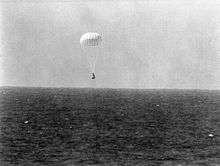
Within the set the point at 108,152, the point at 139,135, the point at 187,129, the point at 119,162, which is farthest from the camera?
the point at 187,129

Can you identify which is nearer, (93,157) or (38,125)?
(93,157)

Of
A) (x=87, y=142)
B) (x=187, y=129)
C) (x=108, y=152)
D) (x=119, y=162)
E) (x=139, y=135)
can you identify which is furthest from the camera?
(x=187, y=129)

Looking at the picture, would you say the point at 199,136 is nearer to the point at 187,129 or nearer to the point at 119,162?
the point at 187,129

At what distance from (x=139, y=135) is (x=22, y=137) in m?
19.8

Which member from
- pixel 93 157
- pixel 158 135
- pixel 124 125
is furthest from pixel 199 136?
pixel 93 157

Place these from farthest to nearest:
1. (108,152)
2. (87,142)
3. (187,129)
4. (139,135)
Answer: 1. (187,129)
2. (139,135)
3. (87,142)
4. (108,152)

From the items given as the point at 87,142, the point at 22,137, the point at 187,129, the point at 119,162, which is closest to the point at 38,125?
the point at 22,137

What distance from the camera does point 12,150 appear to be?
57.1 m

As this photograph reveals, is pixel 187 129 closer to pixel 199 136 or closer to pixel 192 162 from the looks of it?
pixel 199 136

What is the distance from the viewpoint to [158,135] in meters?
72.7

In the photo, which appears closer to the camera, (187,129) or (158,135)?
(158,135)

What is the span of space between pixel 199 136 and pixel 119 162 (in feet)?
85.2

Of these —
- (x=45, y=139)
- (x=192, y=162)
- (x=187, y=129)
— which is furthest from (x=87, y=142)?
(x=187, y=129)

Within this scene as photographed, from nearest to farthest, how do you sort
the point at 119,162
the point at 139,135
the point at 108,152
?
the point at 119,162
the point at 108,152
the point at 139,135
